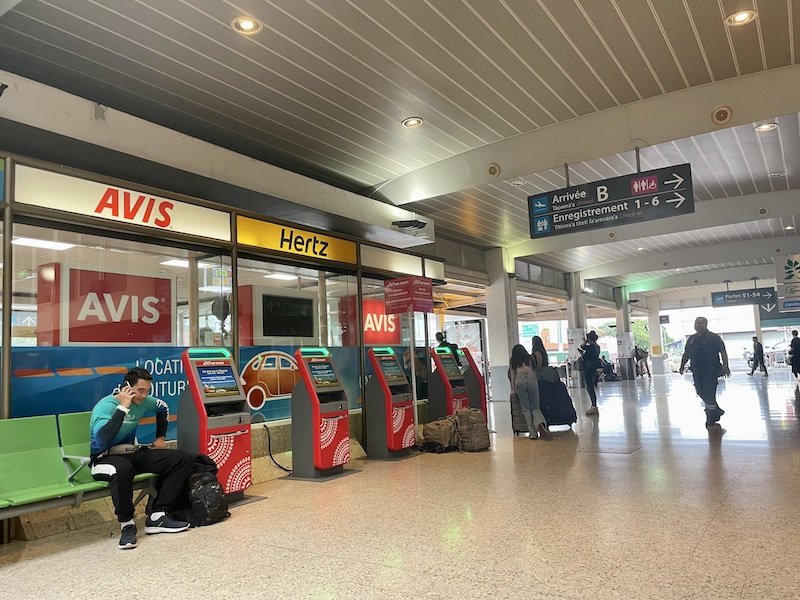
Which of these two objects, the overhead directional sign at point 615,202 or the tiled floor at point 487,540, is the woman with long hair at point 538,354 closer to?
the overhead directional sign at point 615,202

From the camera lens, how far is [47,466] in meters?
4.09

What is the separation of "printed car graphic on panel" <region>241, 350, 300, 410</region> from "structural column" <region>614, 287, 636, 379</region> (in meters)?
16.7

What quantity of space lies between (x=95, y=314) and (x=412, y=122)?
349 cm

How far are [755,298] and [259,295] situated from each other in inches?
803

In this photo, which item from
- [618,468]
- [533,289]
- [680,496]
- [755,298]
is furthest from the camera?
[755,298]

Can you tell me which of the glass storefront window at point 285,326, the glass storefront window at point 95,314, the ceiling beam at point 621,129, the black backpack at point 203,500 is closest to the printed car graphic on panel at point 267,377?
the glass storefront window at point 285,326

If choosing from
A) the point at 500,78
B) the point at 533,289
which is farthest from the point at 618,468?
the point at 533,289

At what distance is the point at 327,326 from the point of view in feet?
24.5

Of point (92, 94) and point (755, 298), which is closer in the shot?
point (92, 94)

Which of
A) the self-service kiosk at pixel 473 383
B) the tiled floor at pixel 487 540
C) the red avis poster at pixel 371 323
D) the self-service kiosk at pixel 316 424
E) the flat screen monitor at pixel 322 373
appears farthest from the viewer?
the self-service kiosk at pixel 473 383

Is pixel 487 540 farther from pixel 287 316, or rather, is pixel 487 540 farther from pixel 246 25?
pixel 287 316

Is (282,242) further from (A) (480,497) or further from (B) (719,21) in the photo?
(B) (719,21)

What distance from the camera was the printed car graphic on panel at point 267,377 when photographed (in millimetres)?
6305

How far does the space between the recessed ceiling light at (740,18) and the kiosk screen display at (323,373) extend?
4.59 meters
